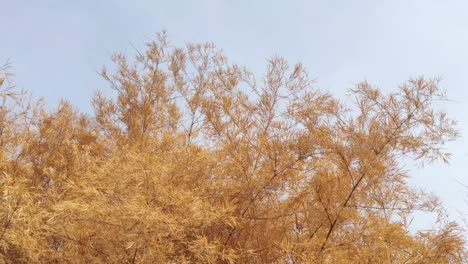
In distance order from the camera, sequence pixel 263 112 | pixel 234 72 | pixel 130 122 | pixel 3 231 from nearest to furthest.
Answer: pixel 3 231
pixel 263 112
pixel 234 72
pixel 130 122

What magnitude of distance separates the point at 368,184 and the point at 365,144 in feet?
1.07

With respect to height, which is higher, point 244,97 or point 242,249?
point 244,97

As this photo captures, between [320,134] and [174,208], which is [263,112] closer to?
[320,134]

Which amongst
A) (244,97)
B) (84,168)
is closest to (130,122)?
(84,168)

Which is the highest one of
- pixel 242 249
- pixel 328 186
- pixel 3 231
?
pixel 328 186

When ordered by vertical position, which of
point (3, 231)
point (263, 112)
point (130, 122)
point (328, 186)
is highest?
point (130, 122)

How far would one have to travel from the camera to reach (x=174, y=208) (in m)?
3.67

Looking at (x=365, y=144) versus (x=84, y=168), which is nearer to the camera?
(x=365, y=144)

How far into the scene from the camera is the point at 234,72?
504 cm

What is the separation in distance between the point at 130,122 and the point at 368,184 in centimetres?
315

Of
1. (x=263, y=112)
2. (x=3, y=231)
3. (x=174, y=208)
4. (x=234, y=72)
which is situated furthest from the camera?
(x=234, y=72)

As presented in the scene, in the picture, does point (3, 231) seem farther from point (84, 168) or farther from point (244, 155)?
point (244, 155)

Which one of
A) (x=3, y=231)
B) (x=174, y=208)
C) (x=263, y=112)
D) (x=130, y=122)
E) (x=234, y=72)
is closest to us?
(x=3, y=231)

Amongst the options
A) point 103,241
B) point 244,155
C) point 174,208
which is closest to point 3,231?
point 103,241
